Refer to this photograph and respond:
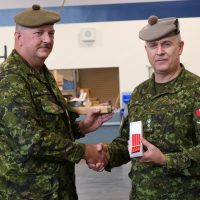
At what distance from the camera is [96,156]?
2420 millimetres

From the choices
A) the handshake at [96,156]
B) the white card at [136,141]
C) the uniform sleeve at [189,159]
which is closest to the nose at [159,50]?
the uniform sleeve at [189,159]

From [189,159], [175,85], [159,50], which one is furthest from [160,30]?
[189,159]

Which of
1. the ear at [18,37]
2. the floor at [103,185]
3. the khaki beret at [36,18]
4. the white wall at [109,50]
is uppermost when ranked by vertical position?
the white wall at [109,50]

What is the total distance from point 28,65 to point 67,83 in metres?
7.86

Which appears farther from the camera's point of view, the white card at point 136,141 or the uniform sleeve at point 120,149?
the uniform sleeve at point 120,149

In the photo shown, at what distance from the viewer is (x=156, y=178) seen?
91.4 inches

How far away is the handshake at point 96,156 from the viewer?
7.65 feet

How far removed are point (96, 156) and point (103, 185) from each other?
438 centimetres

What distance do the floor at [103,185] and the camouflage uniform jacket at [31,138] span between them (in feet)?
12.1

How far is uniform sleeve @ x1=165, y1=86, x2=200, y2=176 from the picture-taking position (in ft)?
7.09

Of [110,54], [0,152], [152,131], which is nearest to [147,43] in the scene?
A: [152,131]

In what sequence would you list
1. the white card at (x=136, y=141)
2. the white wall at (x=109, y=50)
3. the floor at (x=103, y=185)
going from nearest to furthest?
1. the white card at (x=136, y=141)
2. the floor at (x=103, y=185)
3. the white wall at (x=109, y=50)

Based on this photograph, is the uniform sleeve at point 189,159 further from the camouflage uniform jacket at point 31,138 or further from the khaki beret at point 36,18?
the khaki beret at point 36,18

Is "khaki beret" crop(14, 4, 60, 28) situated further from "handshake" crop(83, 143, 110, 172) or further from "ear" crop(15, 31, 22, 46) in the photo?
"handshake" crop(83, 143, 110, 172)
